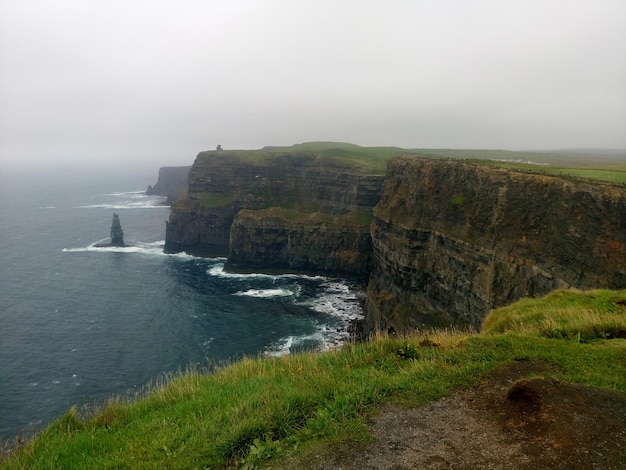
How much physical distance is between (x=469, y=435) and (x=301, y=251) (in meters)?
75.9

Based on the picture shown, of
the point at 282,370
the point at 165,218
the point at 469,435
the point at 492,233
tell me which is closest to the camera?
the point at 469,435

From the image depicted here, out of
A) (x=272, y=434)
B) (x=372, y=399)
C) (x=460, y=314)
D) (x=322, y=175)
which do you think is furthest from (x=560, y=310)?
(x=322, y=175)

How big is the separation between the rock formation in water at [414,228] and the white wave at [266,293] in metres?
12.6

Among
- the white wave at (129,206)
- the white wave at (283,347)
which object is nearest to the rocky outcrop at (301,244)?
the white wave at (283,347)

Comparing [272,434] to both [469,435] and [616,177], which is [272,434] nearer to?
[469,435]

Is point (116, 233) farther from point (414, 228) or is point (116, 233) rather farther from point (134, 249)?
point (414, 228)

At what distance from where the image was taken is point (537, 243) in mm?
35312

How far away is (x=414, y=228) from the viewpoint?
170 ft

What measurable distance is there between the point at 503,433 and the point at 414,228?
150 feet

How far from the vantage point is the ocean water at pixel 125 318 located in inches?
1607

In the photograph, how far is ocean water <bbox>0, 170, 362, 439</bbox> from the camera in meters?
40.8

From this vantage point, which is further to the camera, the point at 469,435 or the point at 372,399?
the point at 372,399

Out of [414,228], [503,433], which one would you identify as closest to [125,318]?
[414,228]

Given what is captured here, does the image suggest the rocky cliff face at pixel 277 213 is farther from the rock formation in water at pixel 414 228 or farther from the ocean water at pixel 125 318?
the ocean water at pixel 125 318
